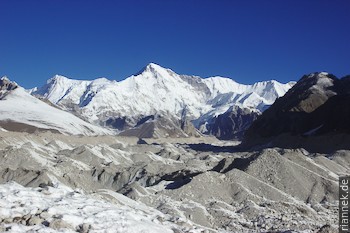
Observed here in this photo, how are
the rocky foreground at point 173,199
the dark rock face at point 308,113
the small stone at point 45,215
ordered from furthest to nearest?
the dark rock face at point 308,113 < the rocky foreground at point 173,199 < the small stone at point 45,215

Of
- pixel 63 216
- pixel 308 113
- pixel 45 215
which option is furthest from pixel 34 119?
pixel 63 216

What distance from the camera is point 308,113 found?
12762cm

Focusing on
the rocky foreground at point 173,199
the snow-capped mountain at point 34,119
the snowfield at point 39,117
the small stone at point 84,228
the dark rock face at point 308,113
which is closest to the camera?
the small stone at point 84,228

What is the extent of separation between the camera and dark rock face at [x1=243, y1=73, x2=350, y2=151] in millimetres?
108938

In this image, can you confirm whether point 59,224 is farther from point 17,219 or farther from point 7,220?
point 7,220

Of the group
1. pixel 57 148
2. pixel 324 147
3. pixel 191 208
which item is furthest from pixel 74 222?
pixel 324 147

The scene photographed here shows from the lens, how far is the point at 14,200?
15398 millimetres

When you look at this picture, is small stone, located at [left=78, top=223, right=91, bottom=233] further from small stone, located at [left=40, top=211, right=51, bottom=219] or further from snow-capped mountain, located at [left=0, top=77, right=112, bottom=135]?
snow-capped mountain, located at [left=0, top=77, right=112, bottom=135]

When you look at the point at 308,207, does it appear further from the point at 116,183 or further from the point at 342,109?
the point at 342,109

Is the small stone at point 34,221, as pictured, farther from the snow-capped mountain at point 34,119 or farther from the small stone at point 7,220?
the snow-capped mountain at point 34,119

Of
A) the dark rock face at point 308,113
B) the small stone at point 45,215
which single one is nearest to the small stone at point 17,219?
the small stone at point 45,215

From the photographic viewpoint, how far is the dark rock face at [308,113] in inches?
4289

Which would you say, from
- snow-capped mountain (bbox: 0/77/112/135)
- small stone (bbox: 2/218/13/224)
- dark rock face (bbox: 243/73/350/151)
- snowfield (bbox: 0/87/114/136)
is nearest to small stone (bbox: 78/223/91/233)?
small stone (bbox: 2/218/13/224)

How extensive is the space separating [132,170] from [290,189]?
18.2 metres
